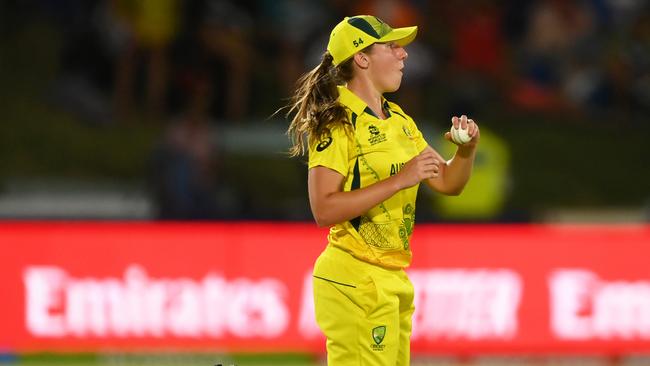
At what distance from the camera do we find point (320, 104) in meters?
5.50

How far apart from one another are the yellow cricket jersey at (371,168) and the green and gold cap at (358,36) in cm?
16

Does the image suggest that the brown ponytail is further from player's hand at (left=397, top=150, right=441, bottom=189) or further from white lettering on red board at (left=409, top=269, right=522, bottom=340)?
white lettering on red board at (left=409, top=269, right=522, bottom=340)

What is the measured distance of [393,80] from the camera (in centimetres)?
557

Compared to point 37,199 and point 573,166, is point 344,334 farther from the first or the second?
point 573,166

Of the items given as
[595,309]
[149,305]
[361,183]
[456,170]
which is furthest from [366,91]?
[595,309]

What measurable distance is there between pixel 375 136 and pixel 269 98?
915cm

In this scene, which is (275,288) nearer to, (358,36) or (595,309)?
(595,309)

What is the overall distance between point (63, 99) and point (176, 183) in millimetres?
2517

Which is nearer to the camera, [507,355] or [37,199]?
[507,355]

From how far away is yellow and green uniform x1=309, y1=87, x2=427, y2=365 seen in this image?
5.46 meters

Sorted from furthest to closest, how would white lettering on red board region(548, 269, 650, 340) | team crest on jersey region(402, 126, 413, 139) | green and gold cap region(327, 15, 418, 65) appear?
white lettering on red board region(548, 269, 650, 340)
team crest on jersey region(402, 126, 413, 139)
green and gold cap region(327, 15, 418, 65)

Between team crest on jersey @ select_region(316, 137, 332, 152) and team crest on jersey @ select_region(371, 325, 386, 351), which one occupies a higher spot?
team crest on jersey @ select_region(316, 137, 332, 152)

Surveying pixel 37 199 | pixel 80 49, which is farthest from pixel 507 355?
pixel 80 49

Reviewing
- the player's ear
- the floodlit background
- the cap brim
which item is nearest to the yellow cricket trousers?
the player's ear
